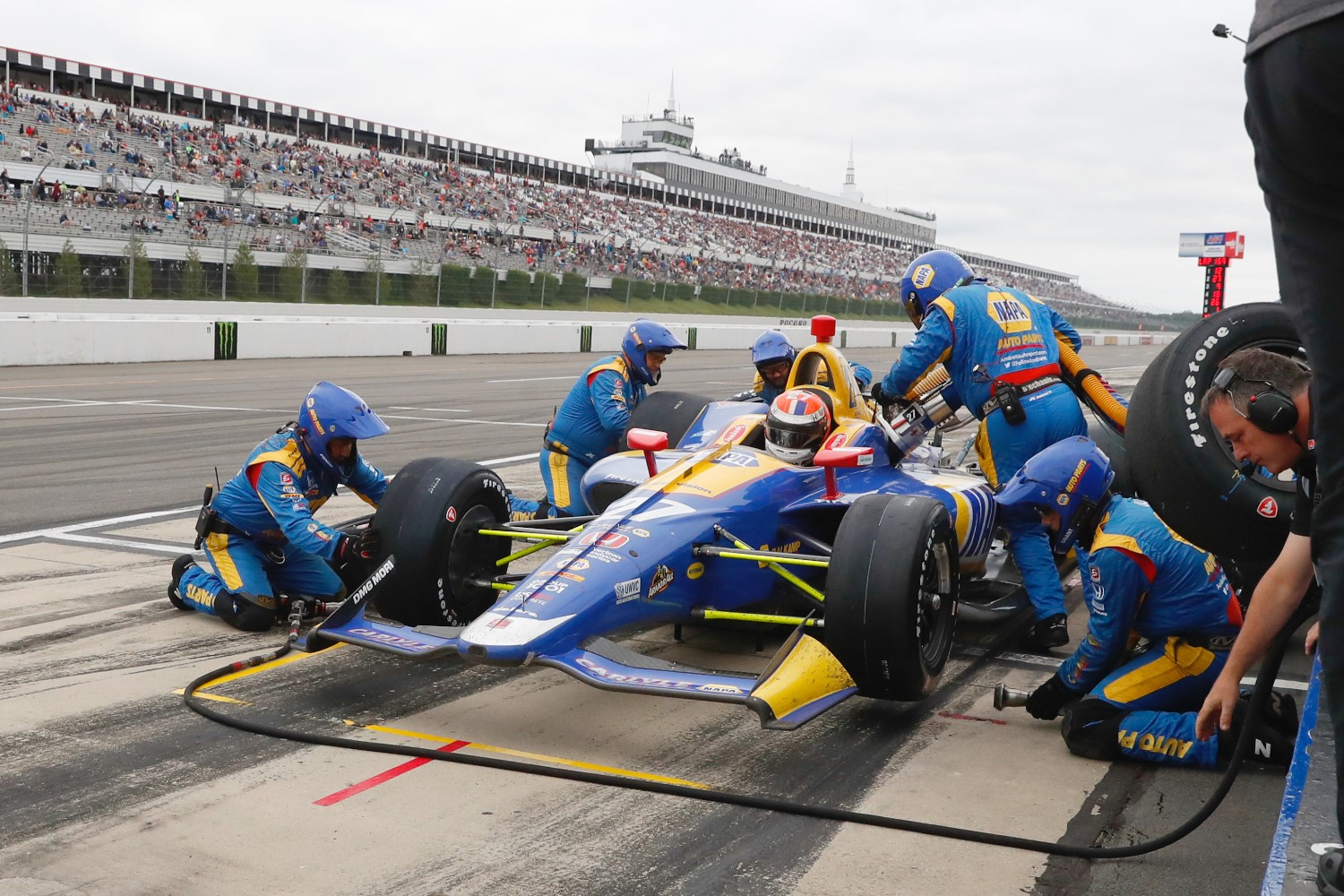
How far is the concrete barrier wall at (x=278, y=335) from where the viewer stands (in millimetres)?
22688

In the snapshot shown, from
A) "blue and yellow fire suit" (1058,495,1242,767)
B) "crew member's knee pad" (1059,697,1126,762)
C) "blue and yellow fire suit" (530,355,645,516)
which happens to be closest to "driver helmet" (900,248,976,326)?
"blue and yellow fire suit" (530,355,645,516)

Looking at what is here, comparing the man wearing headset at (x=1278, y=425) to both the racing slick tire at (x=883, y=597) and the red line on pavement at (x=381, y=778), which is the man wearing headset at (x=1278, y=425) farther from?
the red line on pavement at (x=381, y=778)

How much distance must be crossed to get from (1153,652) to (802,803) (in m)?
1.61

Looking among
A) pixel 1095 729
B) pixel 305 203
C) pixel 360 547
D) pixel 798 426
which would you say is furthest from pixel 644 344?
pixel 305 203

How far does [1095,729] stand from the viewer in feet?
15.2

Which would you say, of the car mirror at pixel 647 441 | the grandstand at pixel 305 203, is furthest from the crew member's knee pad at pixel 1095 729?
the grandstand at pixel 305 203

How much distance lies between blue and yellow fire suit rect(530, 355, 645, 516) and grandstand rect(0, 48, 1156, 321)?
21042 mm

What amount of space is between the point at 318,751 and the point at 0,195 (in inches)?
1224

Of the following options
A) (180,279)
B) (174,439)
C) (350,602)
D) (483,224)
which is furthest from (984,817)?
(483,224)

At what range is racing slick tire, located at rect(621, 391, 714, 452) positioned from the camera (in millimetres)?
8492

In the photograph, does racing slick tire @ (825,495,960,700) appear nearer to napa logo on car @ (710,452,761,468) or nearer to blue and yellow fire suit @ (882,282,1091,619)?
napa logo on car @ (710,452,761,468)

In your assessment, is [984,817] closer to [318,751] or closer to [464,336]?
[318,751]

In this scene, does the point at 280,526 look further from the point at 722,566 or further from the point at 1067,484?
the point at 1067,484

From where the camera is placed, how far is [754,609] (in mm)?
6074
